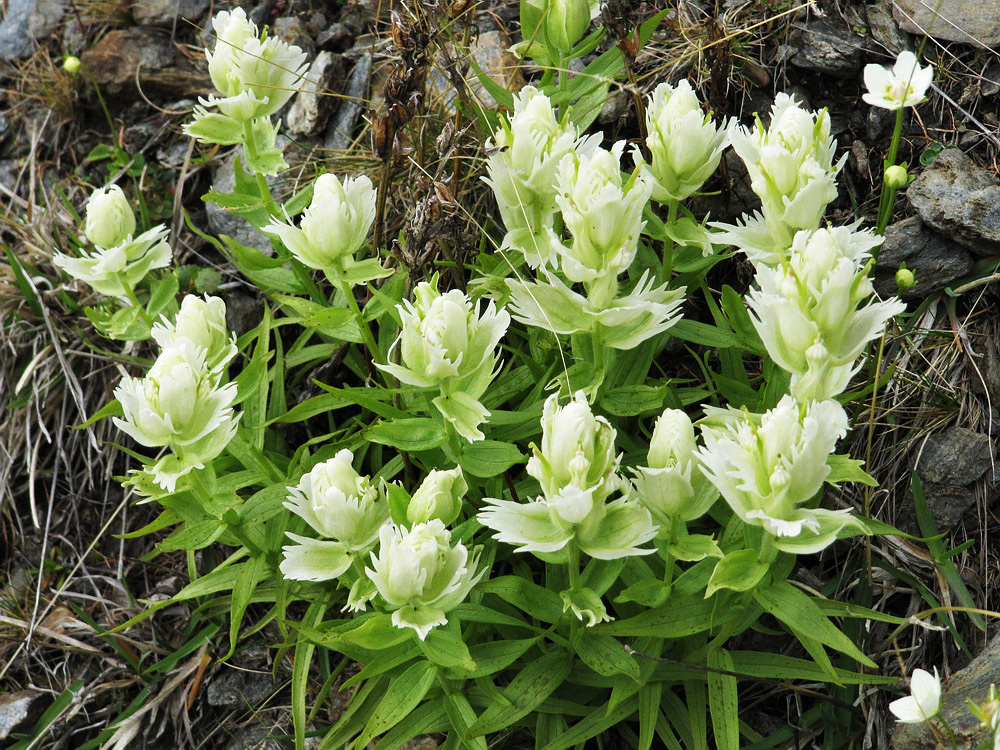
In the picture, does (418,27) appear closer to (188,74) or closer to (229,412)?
(229,412)

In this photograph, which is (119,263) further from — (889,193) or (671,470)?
(889,193)

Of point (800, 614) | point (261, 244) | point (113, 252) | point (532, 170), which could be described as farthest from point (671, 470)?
point (261, 244)

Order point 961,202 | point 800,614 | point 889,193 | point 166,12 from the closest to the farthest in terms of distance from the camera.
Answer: point 800,614 < point 889,193 < point 961,202 < point 166,12

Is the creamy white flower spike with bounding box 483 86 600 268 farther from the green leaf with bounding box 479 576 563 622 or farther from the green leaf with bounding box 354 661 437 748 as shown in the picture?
the green leaf with bounding box 354 661 437 748

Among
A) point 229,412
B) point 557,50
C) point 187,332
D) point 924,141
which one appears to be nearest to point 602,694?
point 229,412

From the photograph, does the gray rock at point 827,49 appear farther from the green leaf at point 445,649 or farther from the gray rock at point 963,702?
the green leaf at point 445,649

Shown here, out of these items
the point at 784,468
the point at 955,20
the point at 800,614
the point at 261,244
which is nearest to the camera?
the point at 784,468
